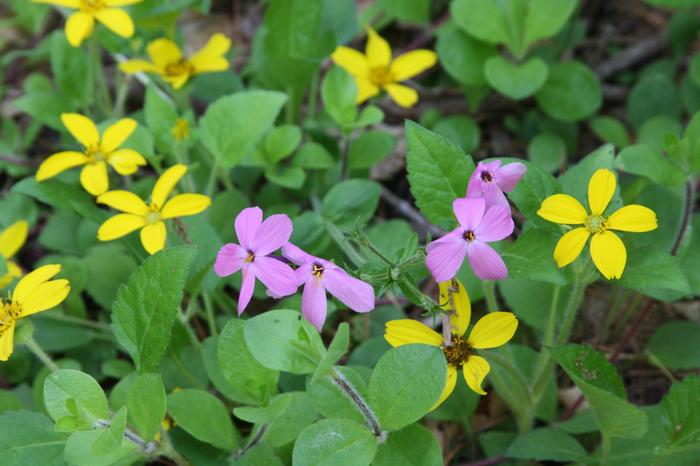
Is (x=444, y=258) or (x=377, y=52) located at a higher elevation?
(x=444, y=258)

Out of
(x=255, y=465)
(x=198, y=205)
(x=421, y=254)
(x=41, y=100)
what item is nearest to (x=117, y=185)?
(x=41, y=100)

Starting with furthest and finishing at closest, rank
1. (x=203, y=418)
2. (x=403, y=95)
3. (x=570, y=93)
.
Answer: (x=570, y=93), (x=403, y=95), (x=203, y=418)

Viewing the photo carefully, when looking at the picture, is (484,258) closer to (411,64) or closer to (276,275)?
(276,275)

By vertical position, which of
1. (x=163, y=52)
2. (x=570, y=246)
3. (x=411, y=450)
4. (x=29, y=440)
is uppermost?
(x=570, y=246)

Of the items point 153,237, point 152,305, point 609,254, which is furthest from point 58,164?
point 609,254

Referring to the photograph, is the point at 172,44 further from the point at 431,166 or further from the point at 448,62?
the point at 431,166

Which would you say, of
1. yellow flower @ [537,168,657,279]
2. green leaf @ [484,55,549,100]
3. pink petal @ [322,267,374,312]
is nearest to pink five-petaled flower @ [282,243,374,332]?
pink petal @ [322,267,374,312]

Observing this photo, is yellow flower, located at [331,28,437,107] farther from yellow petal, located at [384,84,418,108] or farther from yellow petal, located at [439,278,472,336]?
yellow petal, located at [439,278,472,336]
